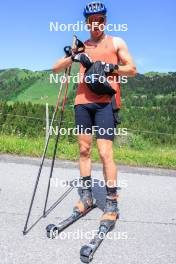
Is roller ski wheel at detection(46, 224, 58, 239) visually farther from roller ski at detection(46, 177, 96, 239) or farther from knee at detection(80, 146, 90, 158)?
knee at detection(80, 146, 90, 158)

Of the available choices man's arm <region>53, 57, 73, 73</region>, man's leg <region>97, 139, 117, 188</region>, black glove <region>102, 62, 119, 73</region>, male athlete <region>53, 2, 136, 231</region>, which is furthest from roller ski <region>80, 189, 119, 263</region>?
man's arm <region>53, 57, 73, 73</region>

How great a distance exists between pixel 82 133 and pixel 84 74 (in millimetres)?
673

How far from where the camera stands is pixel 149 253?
3.77 m

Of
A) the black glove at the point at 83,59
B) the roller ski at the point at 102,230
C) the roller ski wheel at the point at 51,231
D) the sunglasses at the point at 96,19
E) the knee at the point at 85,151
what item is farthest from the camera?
the knee at the point at 85,151

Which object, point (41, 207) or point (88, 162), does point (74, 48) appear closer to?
point (88, 162)

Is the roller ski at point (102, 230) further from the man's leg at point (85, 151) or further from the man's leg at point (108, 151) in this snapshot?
the man's leg at point (85, 151)

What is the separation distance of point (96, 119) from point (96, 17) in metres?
1.10

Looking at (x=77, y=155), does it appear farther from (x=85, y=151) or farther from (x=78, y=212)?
(x=78, y=212)

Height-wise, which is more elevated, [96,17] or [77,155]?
[96,17]

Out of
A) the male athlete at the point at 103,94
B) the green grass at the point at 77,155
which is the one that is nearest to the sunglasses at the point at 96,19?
the male athlete at the point at 103,94

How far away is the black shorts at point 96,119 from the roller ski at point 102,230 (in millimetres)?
722

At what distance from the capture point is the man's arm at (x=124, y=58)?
4.52 meters

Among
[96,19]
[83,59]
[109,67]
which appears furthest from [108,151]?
[96,19]

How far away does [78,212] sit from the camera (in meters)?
4.69
